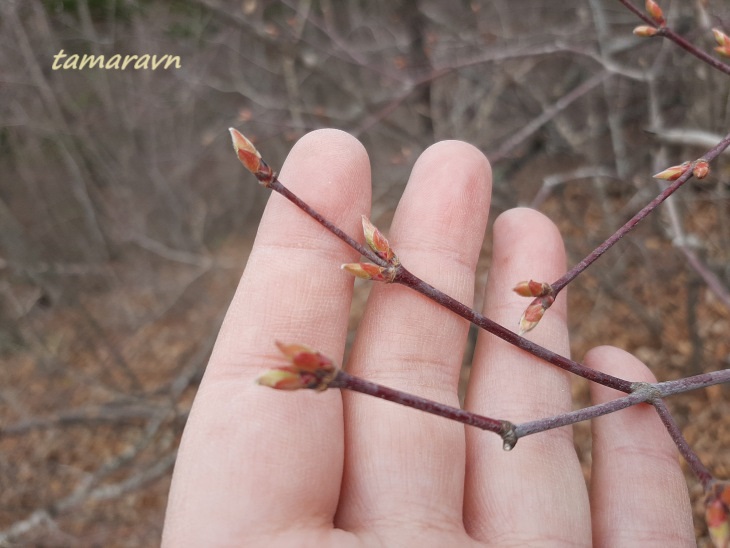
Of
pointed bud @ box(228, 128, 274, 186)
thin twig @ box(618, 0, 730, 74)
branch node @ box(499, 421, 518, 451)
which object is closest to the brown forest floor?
thin twig @ box(618, 0, 730, 74)

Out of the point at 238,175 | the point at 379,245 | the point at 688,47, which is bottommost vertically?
the point at 238,175

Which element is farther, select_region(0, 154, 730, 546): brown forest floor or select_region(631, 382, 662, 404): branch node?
select_region(0, 154, 730, 546): brown forest floor

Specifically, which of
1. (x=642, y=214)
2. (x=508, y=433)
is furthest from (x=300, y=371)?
(x=642, y=214)

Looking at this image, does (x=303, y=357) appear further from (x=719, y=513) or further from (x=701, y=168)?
(x=701, y=168)

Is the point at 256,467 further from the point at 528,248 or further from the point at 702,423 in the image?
the point at 702,423

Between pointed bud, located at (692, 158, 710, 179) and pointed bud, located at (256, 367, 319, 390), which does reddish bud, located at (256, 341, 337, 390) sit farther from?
pointed bud, located at (692, 158, 710, 179)
